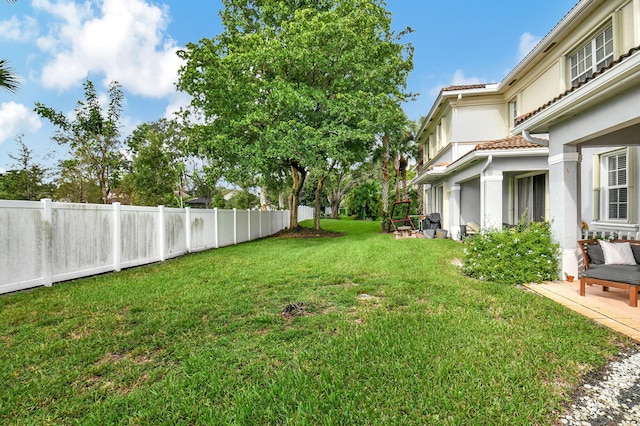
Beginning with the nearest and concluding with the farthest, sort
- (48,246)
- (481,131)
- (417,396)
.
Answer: (417,396)
(48,246)
(481,131)

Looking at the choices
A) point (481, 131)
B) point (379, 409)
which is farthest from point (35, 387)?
point (481, 131)

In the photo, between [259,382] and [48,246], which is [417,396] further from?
[48,246]

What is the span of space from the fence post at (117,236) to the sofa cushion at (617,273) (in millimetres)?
9389

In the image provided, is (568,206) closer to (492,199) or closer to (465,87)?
(492,199)

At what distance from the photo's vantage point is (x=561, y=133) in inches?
239

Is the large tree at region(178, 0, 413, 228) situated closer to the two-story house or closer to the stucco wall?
the stucco wall

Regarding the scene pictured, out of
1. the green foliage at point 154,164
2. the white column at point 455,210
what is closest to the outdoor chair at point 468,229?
the white column at point 455,210

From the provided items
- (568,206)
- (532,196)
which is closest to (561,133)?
(568,206)

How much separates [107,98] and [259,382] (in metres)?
22.1

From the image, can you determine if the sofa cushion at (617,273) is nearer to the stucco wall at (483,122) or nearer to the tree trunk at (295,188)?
the stucco wall at (483,122)

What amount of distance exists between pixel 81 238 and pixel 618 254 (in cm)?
1002

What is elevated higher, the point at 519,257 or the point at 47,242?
the point at 47,242

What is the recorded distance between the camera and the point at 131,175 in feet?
75.5

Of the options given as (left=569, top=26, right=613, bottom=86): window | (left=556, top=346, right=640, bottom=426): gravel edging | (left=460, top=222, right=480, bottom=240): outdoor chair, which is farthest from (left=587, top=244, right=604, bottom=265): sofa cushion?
(left=460, top=222, right=480, bottom=240): outdoor chair
